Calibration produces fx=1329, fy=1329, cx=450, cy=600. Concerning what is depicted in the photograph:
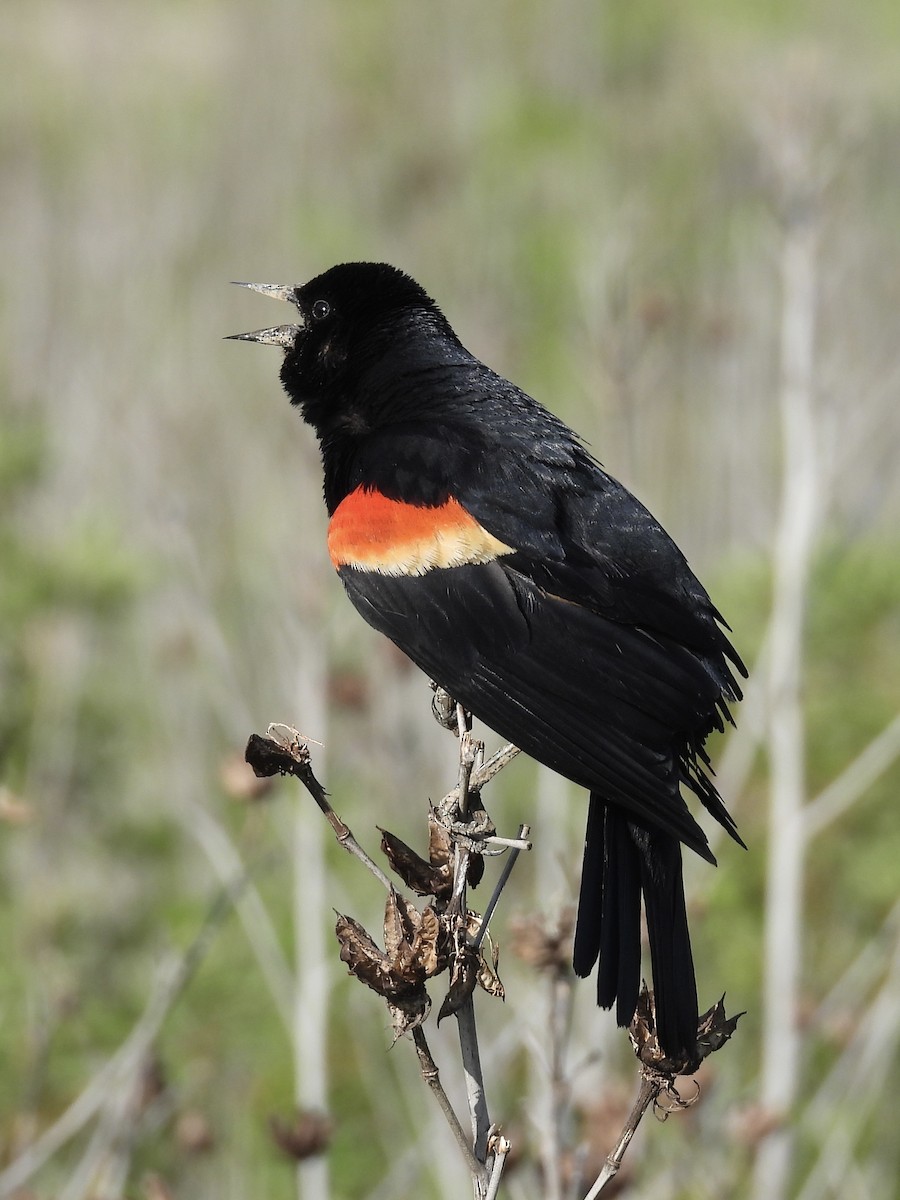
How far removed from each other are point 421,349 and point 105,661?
5.97 m

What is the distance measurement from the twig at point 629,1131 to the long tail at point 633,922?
0.04 meters

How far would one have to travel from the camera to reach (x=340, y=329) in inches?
97.0

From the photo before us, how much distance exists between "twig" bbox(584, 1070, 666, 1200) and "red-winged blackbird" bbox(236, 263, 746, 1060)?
5cm

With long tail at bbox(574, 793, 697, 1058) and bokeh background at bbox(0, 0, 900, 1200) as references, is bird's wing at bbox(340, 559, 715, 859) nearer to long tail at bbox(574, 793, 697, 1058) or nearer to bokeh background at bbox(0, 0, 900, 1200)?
long tail at bbox(574, 793, 697, 1058)

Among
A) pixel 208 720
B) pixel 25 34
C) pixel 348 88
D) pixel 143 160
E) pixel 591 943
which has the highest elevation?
pixel 25 34

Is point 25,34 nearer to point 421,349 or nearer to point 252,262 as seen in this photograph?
point 252,262

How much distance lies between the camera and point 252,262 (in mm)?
12719

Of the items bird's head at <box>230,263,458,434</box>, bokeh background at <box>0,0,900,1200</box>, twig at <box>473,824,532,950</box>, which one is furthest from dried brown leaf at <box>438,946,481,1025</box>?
bird's head at <box>230,263,458,434</box>

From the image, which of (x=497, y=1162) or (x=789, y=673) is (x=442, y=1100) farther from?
(x=789, y=673)

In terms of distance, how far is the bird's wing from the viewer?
1729mm

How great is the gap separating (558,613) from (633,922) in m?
0.47

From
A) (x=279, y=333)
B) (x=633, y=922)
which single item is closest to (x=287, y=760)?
(x=633, y=922)

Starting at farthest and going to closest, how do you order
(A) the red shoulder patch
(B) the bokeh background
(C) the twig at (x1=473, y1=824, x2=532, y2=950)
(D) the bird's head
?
(B) the bokeh background, (D) the bird's head, (A) the red shoulder patch, (C) the twig at (x1=473, y1=824, x2=532, y2=950)

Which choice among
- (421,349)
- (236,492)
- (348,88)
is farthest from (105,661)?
(348,88)
